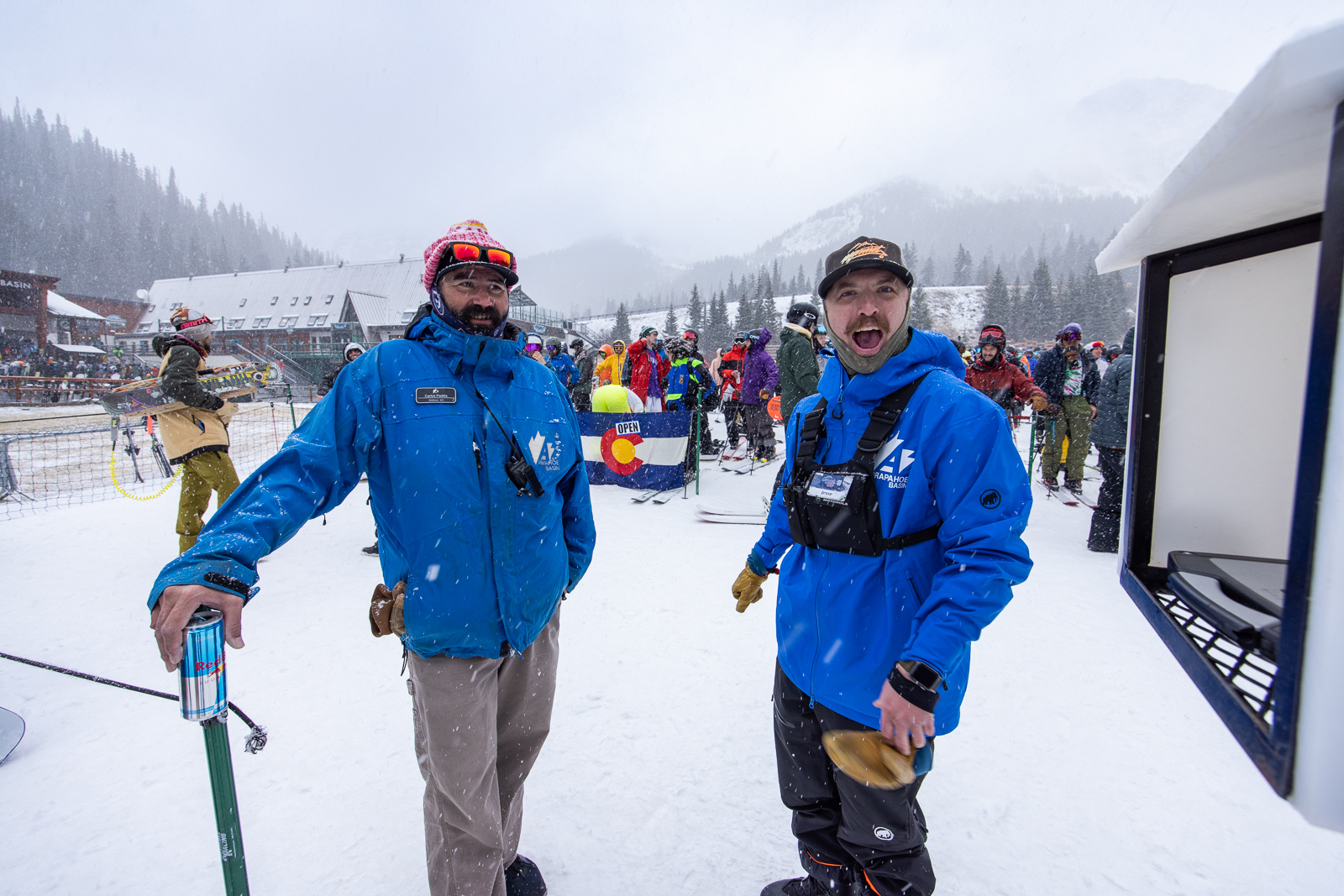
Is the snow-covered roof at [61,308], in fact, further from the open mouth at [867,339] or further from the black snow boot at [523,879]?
the open mouth at [867,339]

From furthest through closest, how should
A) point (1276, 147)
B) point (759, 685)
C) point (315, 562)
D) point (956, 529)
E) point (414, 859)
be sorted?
point (315, 562), point (759, 685), point (414, 859), point (956, 529), point (1276, 147)

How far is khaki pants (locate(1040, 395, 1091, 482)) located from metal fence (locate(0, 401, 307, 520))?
1186 centimetres

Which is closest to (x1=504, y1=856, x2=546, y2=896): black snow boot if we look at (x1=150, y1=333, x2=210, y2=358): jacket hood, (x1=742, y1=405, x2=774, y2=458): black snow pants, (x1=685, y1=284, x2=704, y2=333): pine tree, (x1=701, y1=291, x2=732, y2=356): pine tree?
(x1=150, y1=333, x2=210, y2=358): jacket hood

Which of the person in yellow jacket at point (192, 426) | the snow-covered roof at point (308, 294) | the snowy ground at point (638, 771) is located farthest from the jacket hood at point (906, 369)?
the snow-covered roof at point (308, 294)

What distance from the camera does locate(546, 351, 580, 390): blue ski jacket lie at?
9.77 m

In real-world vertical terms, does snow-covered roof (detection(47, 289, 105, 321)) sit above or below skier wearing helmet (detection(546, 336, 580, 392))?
above

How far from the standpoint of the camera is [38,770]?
8.68 ft

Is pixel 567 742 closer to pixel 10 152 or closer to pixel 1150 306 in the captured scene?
pixel 1150 306

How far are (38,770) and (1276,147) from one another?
4.97m

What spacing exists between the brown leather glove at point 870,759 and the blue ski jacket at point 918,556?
6 cm

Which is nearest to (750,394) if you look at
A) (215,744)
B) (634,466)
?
(634,466)

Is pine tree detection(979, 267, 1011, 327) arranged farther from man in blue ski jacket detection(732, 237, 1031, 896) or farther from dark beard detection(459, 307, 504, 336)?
dark beard detection(459, 307, 504, 336)

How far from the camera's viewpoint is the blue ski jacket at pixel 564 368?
9.77 m

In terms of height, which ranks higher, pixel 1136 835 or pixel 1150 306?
pixel 1150 306
